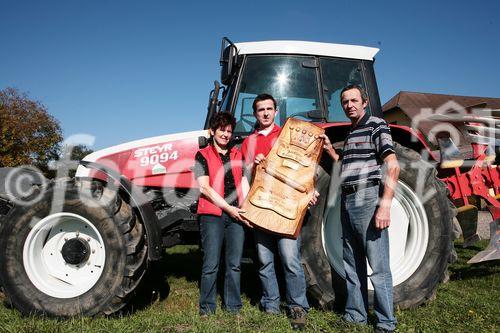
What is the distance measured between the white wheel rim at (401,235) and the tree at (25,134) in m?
20.5

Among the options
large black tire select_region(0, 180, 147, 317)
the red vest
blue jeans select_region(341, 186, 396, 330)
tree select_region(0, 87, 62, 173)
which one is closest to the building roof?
tree select_region(0, 87, 62, 173)

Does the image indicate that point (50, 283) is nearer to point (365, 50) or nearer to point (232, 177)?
point (232, 177)

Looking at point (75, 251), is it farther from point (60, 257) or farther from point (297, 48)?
point (297, 48)

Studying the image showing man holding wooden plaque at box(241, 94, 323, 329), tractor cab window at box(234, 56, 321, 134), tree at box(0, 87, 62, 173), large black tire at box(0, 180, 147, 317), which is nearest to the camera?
man holding wooden plaque at box(241, 94, 323, 329)

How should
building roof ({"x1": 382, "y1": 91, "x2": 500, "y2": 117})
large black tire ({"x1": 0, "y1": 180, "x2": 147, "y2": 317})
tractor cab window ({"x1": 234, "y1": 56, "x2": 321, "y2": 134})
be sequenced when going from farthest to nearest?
building roof ({"x1": 382, "y1": 91, "x2": 500, "y2": 117}) → tractor cab window ({"x1": 234, "y1": 56, "x2": 321, "y2": 134}) → large black tire ({"x1": 0, "y1": 180, "x2": 147, "y2": 317})

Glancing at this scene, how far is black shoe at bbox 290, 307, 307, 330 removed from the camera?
8.81 ft

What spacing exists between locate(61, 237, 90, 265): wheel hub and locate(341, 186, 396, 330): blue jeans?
82.7 inches

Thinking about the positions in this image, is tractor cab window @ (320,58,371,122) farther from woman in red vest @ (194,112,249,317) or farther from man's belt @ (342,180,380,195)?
woman in red vest @ (194,112,249,317)

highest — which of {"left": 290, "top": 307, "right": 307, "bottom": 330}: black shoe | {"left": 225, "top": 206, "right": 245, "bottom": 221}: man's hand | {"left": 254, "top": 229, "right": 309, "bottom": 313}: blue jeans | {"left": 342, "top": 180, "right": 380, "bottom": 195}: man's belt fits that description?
{"left": 342, "top": 180, "right": 380, "bottom": 195}: man's belt

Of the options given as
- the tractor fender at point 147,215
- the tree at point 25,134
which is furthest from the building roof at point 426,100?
the tractor fender at point 147,215

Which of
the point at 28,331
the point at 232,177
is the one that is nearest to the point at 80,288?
the point at 28,331

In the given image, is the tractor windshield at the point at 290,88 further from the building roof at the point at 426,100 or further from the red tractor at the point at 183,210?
the building roof at the point at 426,100

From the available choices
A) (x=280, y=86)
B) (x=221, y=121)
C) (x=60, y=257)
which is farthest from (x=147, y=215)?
(x=280, y=86)

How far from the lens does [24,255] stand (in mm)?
2990
